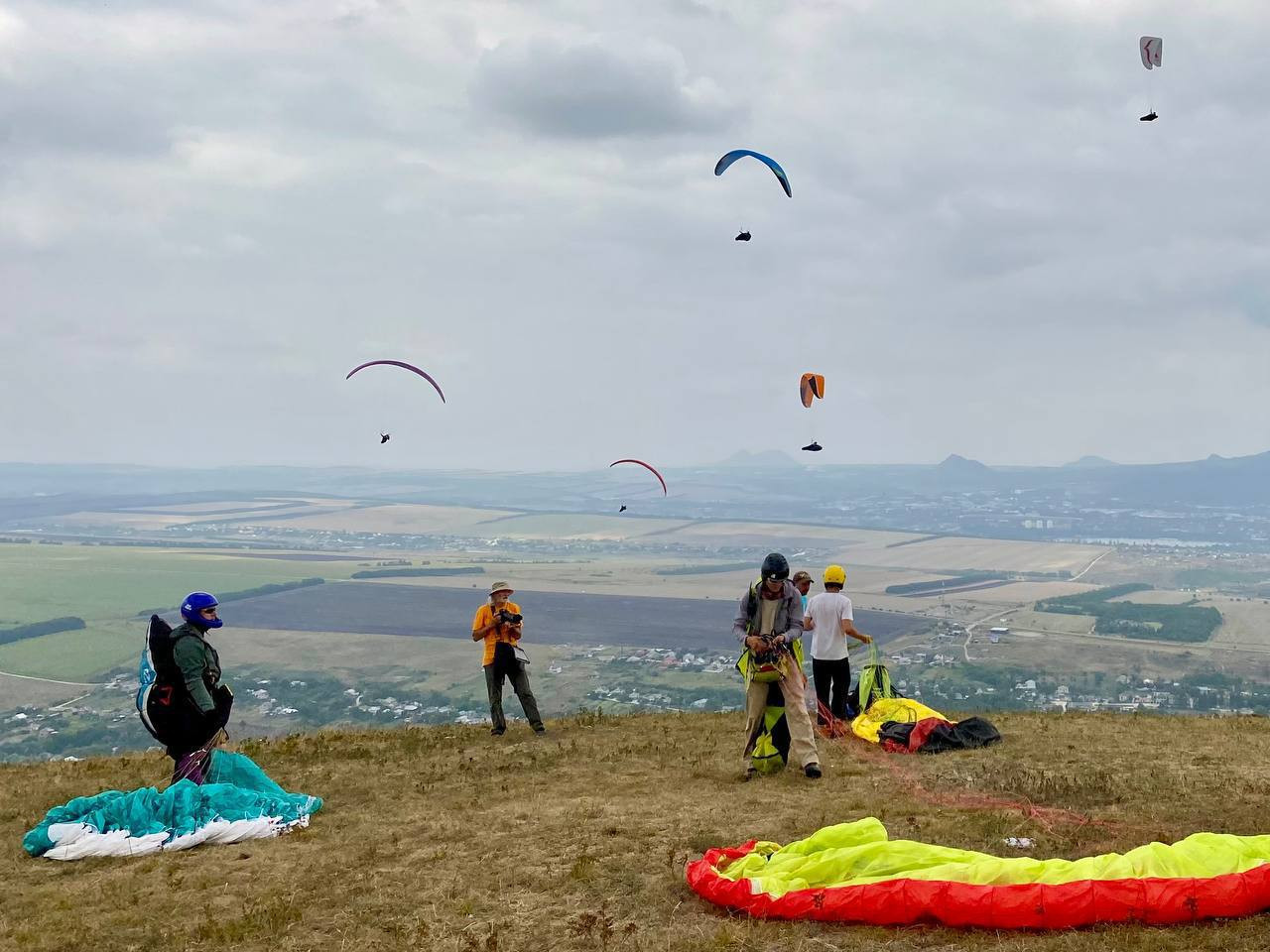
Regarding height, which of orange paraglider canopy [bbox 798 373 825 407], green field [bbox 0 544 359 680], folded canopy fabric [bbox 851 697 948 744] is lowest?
green field [bbox 0 544 359 680]

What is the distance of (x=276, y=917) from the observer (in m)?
8.18

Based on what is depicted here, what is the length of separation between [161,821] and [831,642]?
32.0 feet

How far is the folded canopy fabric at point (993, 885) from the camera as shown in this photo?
22.2 feet

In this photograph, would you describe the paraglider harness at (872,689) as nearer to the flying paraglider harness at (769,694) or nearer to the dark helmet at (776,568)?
the flying paraglider harness at (769,694)

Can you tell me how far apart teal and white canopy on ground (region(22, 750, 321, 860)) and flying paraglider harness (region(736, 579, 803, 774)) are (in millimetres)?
5703

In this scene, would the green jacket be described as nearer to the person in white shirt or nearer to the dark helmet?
the dark helmet

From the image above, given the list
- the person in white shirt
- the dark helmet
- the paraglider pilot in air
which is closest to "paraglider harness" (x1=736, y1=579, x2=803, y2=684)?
the paraglider pilot in air

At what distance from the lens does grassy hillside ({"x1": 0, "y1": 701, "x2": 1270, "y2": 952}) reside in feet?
25.2

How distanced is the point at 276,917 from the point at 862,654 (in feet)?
219

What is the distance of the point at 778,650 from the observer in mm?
12703

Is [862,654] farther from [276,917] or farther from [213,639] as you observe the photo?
[276,917]

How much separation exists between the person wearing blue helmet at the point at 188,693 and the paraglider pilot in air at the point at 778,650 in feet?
21.0

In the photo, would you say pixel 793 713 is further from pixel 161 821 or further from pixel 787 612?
pixel 161 821

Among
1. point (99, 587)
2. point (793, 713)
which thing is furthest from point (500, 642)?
point (99, 587)
